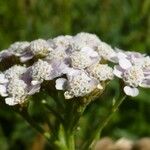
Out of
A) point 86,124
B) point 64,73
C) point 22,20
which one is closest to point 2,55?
point 64,73

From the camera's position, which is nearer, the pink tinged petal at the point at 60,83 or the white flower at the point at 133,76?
the pink tinged petal at the point at 60,83

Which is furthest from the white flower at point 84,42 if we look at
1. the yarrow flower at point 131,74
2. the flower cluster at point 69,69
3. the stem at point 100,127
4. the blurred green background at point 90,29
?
the blurred green background at point 90,29

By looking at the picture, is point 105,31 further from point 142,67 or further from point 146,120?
point 142,67

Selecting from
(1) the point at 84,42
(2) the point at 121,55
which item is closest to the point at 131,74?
(2) the point at 121,55

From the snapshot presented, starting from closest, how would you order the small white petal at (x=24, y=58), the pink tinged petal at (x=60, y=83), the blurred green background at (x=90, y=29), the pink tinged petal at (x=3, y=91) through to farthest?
the pink tinged petal at (x=60, y=83)
the pink tinged petal at (x=3, y=91)
the small white petal at (x=24, y=58)
the blurred green background at (x=90, y=29)

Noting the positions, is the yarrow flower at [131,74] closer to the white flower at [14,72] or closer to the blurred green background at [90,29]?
the white flower at [14,72]

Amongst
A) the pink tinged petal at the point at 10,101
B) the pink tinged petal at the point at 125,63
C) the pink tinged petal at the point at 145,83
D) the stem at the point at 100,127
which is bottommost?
the stem at the point at 100,127

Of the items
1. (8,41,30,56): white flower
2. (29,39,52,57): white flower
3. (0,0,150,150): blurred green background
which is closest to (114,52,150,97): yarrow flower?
(29,39,52,57): white flower

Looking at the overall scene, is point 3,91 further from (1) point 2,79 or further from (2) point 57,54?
(2) point 57,54
